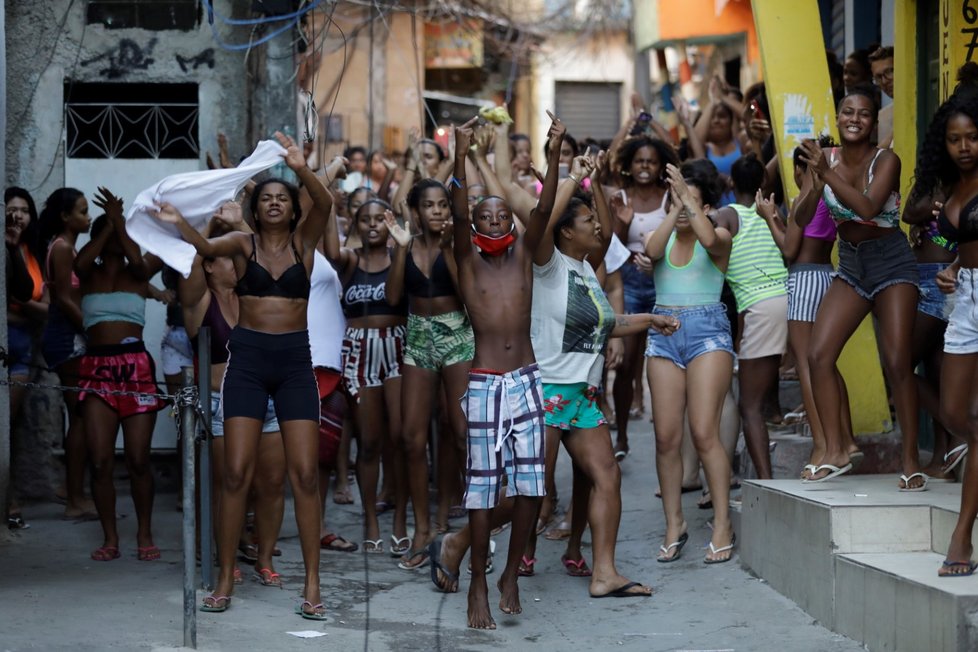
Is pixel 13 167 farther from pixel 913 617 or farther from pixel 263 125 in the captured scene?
pixel 913 617

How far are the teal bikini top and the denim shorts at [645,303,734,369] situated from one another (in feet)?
10.4

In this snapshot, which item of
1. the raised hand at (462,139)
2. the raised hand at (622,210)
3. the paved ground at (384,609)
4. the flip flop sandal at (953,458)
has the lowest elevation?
the paved ground at (384,609)

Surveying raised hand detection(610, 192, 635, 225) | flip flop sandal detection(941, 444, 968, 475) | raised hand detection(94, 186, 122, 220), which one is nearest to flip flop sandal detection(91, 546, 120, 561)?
raised hand detection(94, 186, 122, 220)

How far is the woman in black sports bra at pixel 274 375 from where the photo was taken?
23.3 feet

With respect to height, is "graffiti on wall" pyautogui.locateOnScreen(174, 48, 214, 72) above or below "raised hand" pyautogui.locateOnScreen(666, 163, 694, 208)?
above

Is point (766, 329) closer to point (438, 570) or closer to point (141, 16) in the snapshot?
point (438, 570)

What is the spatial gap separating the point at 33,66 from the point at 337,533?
4.31 metres

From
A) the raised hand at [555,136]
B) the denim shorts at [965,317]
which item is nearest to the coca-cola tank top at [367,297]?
the raised hand at [555,136]

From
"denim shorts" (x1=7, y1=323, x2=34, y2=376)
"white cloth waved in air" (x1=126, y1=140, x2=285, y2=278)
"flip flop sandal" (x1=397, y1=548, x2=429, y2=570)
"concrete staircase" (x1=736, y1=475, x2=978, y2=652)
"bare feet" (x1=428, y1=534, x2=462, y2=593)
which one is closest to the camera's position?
"concrete staircase" (x1=736, y1=475, x2=978, y2=652)

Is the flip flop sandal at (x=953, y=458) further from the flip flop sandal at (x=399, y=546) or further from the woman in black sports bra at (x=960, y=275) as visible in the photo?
the flip flop sandal at (x=399, y=546)

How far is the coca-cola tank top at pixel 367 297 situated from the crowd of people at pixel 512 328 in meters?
0.02

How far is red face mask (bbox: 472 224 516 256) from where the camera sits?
7.18 meters

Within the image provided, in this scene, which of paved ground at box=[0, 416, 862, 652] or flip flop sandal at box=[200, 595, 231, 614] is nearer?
paved ground at box=[0, 416, 862, 652]

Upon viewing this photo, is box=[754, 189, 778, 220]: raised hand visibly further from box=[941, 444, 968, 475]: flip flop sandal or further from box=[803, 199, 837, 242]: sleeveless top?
box=[941, 444, 968, 475]: flip flop sandal
